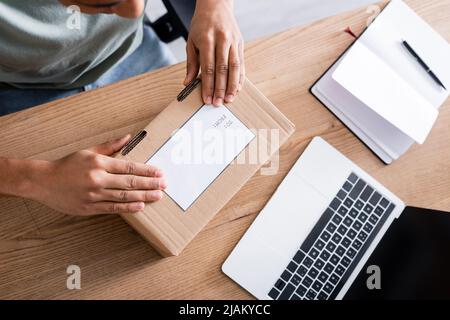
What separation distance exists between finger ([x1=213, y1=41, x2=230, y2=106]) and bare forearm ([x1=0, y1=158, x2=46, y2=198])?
323 millimetres

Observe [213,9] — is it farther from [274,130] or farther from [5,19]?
[5,19]

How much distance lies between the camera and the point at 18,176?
0.84 metres

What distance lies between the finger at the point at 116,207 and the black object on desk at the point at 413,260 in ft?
1.43

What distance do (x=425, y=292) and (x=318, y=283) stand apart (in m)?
0.19

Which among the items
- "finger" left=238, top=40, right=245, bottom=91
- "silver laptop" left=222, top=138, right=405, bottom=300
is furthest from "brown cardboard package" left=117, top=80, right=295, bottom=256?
"silver laptop" left=222, top=138, right=405, bottom=300

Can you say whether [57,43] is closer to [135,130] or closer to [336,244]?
[135,130]

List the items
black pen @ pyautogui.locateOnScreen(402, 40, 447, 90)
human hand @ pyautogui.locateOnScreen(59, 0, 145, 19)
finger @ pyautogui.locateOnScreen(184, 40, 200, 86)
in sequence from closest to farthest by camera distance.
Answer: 1. human hand @ pyautogui.locateOnScreen(59, 0, 145, 19)
2. finger @ pyautogui.locateOnScreen(184, 40, 200, 86)
3. black pen @ pyautogui.locateOnScreen(402, 40, 447, 90)

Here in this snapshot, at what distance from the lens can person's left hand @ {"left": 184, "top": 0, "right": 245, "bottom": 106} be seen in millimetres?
862

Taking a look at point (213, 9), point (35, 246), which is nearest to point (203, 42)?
point (213, 9)

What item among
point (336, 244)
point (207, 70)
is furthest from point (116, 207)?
point (336, 244)

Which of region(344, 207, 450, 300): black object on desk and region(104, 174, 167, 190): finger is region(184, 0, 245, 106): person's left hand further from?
region(344, 207, 450, 300): black object on desk

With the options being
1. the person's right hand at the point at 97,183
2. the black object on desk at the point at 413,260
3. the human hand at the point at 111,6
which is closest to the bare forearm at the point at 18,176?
the person's right hand at the point at 97,183

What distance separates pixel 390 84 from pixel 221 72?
35 centimetres
